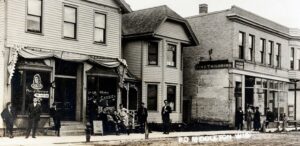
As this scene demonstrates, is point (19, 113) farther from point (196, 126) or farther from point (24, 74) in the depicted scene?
point (196, 126)

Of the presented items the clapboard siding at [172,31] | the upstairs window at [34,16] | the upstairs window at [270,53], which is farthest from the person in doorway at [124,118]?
the upstairs window at [270,53]

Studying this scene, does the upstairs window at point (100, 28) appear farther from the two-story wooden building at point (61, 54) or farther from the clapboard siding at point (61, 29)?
the clapboard siding at point (61, 29)

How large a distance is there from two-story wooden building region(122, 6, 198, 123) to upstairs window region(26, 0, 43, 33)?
25.3 feet

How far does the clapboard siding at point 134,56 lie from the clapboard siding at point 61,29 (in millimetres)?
2600

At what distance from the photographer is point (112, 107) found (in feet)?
82.6

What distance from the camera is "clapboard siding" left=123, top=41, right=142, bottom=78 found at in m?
28.4

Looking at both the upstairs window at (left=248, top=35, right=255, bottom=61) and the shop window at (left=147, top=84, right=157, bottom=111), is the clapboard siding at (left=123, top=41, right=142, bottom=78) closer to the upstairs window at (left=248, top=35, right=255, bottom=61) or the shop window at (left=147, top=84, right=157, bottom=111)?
the shop window at (left=147, top=84, right=157, bottom=111)

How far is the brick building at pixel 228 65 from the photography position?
103 feet

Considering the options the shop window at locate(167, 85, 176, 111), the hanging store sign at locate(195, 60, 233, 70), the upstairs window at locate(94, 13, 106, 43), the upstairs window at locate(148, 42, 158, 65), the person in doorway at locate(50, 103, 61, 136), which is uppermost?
the upstairs window at locate(94, 13, 106, 43)

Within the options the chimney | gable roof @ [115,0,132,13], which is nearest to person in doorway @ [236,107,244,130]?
the chimney

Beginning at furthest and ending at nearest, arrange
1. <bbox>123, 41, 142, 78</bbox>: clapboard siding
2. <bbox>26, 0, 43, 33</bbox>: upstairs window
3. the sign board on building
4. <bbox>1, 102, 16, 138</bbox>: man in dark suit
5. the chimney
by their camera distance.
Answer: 1. the chimney
2. <bbox>123, 41, 142, 78</bbox>: clapboard siding
3. the sign board on building
4. <bbox>26, 0, 43, 33</bbox>: upstairs window
5. <bbox>1, 102, 16, 138</bbox>: man in dark suit

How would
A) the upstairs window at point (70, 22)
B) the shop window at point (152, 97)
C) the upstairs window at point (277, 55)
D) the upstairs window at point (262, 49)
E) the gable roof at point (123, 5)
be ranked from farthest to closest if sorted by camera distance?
the upstairs window at point (277, 55), the upstairs window at point (262, 49), the shop window at point (152, 97), the gable roof at point (123, 5), the upstairs window at point (70, 22)

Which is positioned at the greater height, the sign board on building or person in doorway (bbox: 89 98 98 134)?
person in doorway (bbox: 89 98 98 134)

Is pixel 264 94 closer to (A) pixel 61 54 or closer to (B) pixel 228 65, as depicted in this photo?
(B) pixel 228 65
